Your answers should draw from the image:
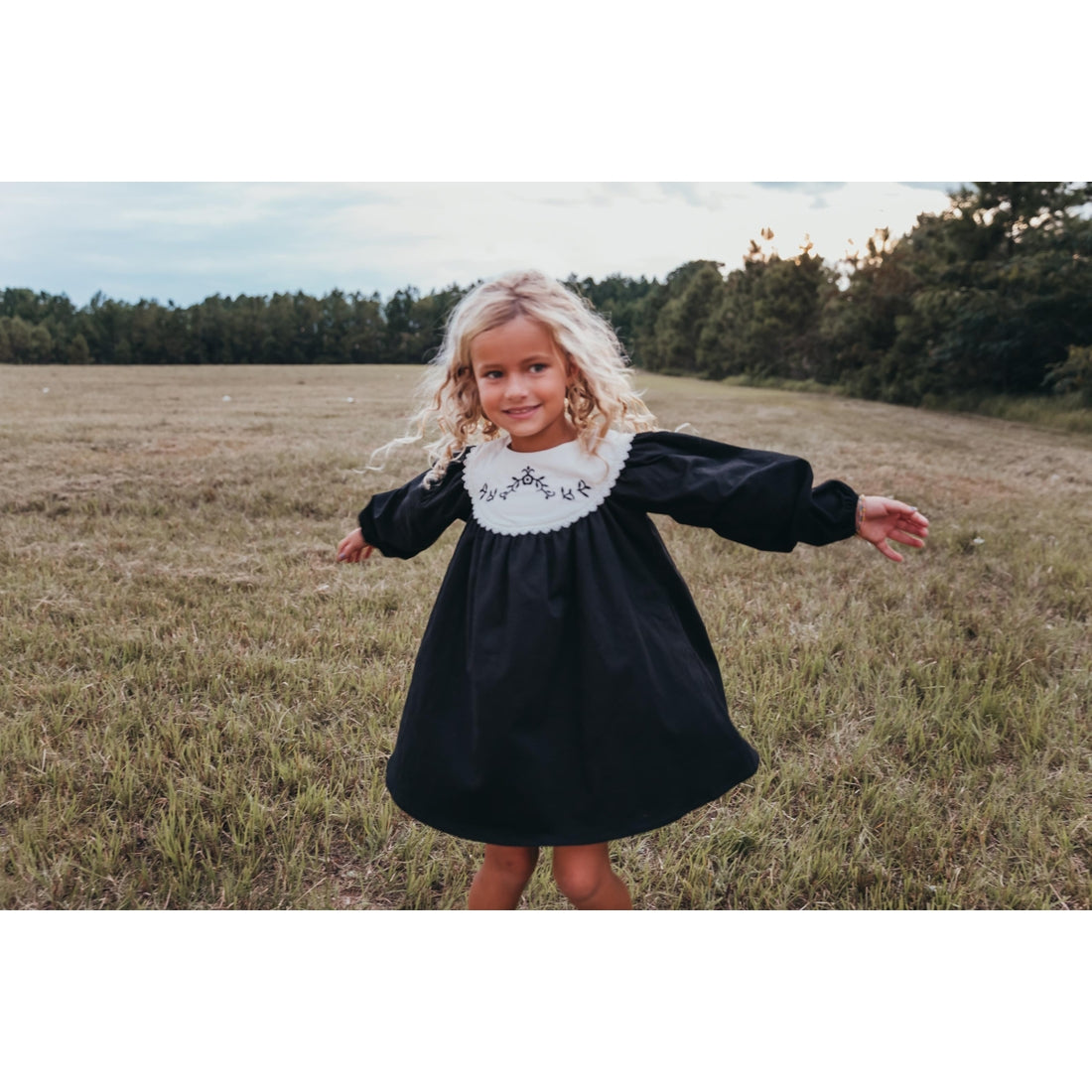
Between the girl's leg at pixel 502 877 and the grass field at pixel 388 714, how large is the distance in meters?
0.20

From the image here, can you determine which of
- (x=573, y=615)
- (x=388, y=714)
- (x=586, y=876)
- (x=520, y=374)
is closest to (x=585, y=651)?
(x=573, y=615)

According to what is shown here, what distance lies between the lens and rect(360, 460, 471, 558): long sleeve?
2.04 metres

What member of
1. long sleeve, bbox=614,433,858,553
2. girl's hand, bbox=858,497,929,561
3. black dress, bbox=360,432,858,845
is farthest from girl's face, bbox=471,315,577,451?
girl's hand, bbox=858,497,929,561

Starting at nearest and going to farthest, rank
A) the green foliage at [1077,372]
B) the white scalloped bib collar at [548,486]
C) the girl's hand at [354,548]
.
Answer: the white scalloped bib collar at [548,486] → the girl's hand at [354,548] → the green foliage at [1077,372]

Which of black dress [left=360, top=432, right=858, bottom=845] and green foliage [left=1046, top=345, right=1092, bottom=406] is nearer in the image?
black dress [left=360, top=432, right=858, bottom=845]

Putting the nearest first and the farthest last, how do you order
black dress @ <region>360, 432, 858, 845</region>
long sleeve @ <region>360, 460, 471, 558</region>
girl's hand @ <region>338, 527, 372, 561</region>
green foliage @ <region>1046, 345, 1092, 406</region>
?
black dress @ <region>360, 432, 858, 845</region>, long sleeve @ <region>360, 460, 471, 558</region>, girl's hand @ <region>338, 527, 372, 561</region>, green foliage @ <region>1046, 345, 1092, 406</region>

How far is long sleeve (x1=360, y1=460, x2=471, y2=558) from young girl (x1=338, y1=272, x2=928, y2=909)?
92mm

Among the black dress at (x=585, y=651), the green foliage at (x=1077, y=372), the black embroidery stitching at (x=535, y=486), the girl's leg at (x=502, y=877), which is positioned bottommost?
the girl's leg at (x=502, y=877)

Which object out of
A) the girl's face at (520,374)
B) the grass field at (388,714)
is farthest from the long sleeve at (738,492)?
the grass field at (388,714)

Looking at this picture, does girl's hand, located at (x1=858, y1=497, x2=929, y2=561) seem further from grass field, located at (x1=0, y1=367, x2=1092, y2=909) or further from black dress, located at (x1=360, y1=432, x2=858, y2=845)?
grass field, located at (x1=0, y1=367, x2=1092, y2=909)

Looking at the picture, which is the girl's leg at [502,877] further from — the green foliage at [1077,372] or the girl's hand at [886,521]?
the green foliage at [1077,372]

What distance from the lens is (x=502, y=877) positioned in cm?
186

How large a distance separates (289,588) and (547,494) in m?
2.54

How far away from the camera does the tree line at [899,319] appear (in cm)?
1227
